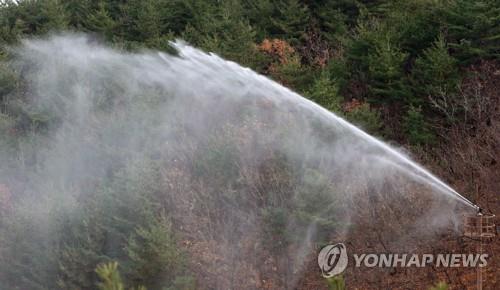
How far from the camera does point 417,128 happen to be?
1150 inches

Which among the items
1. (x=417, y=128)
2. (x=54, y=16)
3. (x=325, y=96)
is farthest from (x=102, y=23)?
(x=417, y=128)

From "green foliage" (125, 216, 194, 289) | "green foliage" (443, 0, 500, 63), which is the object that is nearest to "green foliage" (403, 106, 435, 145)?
"green foliage" (443, 0, 500, 63)

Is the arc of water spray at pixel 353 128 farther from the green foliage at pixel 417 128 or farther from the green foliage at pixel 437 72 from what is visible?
the green foliage at pixel 437 72

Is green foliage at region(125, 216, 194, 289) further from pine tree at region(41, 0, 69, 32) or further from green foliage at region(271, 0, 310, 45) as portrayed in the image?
pine tree at region(41, 0, 69, 32)

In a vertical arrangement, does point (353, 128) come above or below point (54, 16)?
below

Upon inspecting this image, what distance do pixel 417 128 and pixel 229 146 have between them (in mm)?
7889

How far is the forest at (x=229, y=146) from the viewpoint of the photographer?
24.5 meters

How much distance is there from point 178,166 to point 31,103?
11.0m

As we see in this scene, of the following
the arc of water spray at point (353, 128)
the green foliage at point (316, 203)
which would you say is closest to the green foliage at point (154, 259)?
the green foliage at point (316, 203)

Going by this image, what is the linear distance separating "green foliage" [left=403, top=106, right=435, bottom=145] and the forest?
0.33 ft

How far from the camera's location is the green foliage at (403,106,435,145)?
28.5m

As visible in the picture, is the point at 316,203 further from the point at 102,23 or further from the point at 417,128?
the point at 102,23

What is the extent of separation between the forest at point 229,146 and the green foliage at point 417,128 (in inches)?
3.9

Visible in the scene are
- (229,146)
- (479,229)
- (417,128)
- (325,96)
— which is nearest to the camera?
(479,229)
